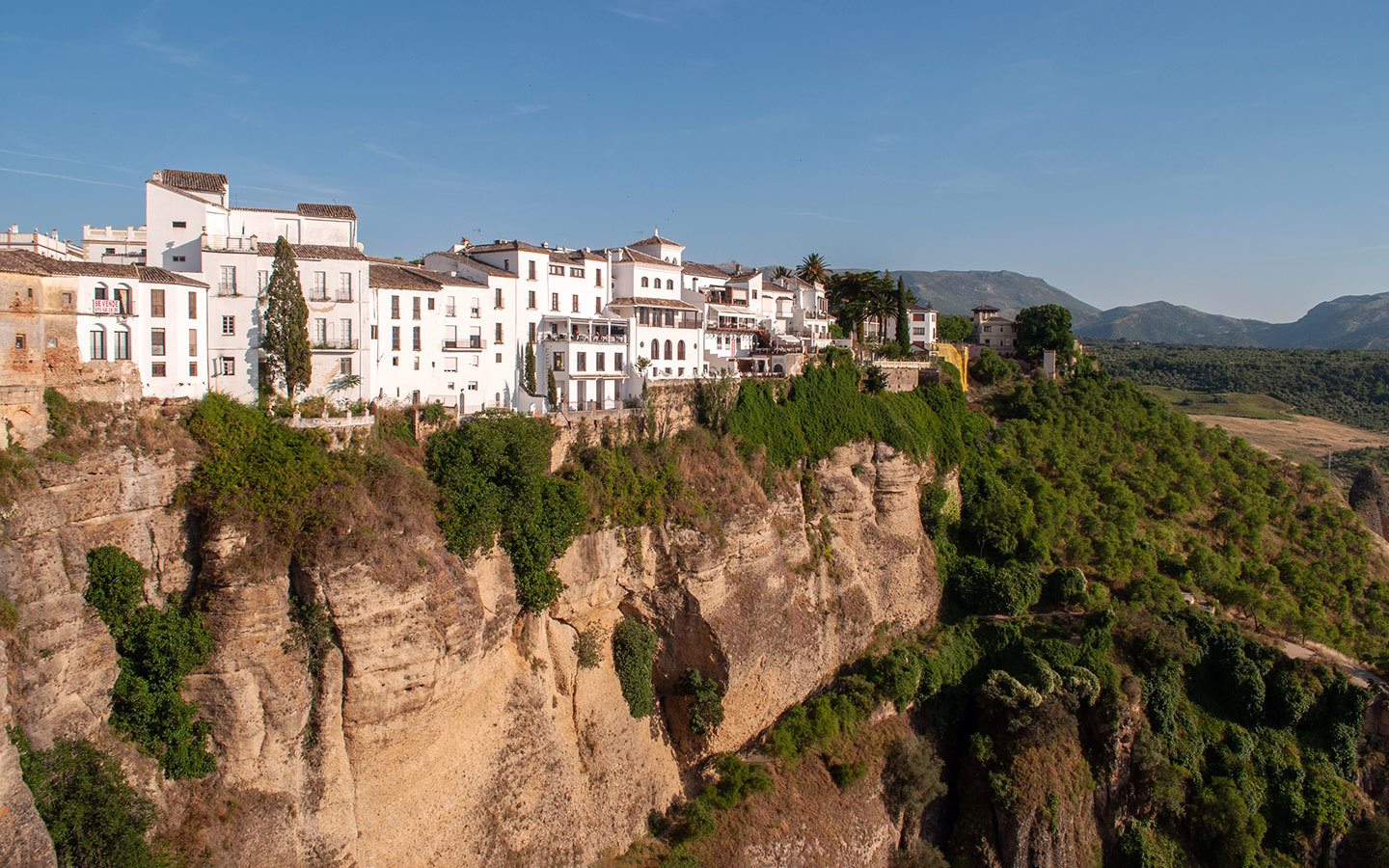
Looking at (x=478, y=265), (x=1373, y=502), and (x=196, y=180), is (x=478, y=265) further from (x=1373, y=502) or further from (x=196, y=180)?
(x=1373, y=502)

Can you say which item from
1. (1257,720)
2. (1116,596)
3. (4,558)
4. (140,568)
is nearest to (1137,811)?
(1257,720)

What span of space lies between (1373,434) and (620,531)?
279 feet

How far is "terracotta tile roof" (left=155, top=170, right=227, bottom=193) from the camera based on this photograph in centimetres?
2831

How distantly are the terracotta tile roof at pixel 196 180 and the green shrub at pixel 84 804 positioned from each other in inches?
655

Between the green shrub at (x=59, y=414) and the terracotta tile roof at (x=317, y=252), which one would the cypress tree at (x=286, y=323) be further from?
the green shrub at (x=59, y=414)

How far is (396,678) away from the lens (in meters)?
22.8

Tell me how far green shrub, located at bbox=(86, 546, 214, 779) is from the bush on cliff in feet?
22.9

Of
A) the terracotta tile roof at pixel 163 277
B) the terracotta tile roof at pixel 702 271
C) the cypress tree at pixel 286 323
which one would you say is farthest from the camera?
the terracotta tile roof at pixel 702 271

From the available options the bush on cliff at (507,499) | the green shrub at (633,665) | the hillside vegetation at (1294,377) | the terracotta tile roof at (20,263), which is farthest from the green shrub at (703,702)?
the hillside vegetation at (1294,377)

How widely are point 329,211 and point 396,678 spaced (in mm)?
A: 16601

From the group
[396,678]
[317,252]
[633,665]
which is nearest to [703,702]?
[633,665]

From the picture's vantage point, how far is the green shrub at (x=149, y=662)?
66.1 ft

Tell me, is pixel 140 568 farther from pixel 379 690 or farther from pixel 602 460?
pixel 602 460

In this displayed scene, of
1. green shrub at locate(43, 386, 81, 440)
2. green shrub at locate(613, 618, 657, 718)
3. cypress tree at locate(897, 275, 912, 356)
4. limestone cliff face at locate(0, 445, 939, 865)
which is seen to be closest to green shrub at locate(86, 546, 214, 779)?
limestone cliff face at locate(0, 445, 939, 865)
